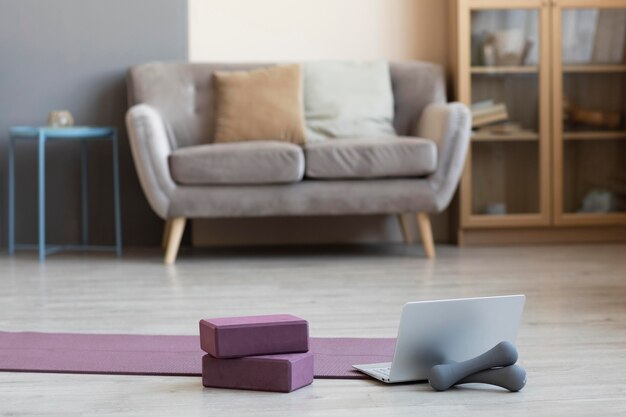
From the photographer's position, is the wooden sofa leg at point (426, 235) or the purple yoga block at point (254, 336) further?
the wooden sofa leg at point (426, 235)

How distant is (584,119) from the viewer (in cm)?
488

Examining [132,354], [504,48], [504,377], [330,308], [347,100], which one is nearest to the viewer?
[504,377]

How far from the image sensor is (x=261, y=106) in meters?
4.55

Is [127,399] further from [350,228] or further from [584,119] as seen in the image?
[584,119]

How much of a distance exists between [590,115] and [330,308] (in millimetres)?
2555

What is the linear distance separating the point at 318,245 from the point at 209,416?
10.8 ft

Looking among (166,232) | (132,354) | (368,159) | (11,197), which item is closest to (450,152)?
(368,159)

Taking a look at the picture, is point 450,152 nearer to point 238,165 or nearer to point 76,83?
point 238,165

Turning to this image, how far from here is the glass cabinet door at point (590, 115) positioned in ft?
15.8

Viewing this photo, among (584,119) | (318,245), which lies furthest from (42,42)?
(584,119)

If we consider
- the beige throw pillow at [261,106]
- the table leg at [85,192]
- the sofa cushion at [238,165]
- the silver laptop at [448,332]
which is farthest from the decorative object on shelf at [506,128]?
the silver laptop at [448,332]

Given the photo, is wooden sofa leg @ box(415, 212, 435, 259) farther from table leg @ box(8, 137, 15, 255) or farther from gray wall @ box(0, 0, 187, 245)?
table leg @ box(8, 137, 15, 255)

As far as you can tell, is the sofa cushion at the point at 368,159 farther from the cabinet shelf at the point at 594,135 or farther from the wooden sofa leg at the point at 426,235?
the cabinet shelf at the point at 594,135

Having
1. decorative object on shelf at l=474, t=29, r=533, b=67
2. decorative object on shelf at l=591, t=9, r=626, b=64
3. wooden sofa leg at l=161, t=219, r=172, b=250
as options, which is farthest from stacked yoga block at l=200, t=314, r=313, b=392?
decorative object on shelf at l=591, t=9, r=626, b=64
